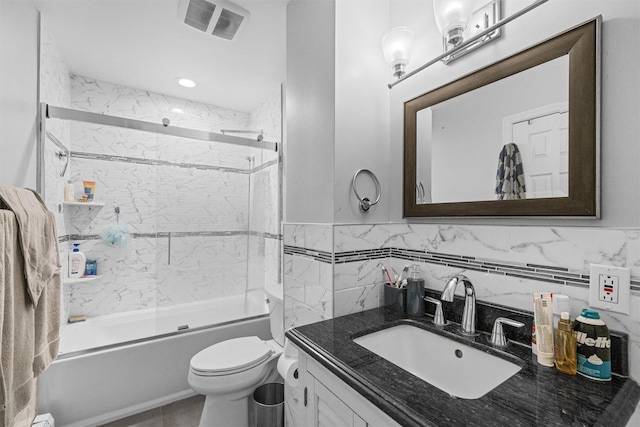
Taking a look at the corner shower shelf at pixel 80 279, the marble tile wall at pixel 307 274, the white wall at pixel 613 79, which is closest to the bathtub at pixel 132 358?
the corner shower shelf at pixel 80 279

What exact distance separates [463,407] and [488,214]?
664 millimetres

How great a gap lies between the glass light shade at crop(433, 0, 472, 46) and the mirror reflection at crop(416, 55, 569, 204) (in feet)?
0.71

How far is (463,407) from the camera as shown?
638 mm

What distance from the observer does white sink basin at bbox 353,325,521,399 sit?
0.88 meters

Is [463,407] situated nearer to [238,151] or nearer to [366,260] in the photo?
[366,260]

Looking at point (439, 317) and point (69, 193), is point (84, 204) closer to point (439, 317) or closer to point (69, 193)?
point (69, 193)

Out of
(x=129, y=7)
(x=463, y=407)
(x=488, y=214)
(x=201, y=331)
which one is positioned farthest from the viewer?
(x=201, y=331)

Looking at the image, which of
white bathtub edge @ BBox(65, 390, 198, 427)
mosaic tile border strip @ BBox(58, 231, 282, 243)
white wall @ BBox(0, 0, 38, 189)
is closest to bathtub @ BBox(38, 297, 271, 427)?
white bathtub edge @ BBox(65, 390, 198, 427)

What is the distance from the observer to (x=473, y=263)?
1096 millimetres

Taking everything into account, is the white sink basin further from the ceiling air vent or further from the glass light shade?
→ the ceiling air vent

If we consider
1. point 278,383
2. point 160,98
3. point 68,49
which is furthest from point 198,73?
point 278,383

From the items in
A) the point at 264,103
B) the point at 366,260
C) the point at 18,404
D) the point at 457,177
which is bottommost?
the point at 18,404

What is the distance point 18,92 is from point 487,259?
2.38 m

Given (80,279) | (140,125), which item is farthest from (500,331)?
(80,279)
